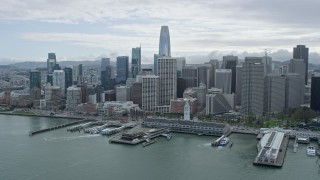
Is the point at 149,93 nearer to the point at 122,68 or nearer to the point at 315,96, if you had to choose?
the point at 315,96

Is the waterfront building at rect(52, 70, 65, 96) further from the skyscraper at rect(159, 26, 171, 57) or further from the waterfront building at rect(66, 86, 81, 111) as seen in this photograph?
the skyscraper at rect(159, 26, 171, 57)

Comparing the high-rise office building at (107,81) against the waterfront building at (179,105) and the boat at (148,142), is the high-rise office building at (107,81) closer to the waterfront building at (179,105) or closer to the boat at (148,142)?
the waterfront building at (179,105)

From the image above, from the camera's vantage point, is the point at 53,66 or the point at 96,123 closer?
the point at 96,123

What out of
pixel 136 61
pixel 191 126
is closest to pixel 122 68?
pixel 136 61

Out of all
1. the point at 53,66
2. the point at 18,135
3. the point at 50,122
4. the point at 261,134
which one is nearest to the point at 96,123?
the point at 50,122

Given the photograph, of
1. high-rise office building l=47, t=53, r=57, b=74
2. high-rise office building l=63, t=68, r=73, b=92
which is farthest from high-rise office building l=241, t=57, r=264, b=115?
high-rise office building l=47, t=53, r=57, b=74

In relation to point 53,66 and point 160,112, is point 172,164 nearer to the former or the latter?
point 160,112
